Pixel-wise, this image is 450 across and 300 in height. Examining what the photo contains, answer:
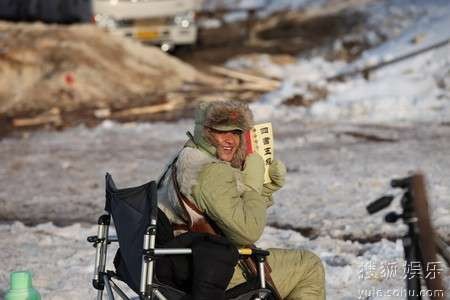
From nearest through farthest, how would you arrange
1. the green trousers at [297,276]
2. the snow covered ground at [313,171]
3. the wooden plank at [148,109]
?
the green trousers at [297,276] → the snow covered ground at [313,171] → the wooden plank at [148,109]

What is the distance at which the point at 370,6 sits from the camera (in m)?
35.8

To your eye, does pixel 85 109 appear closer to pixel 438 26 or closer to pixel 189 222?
pixel 438 26

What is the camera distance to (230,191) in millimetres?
5277

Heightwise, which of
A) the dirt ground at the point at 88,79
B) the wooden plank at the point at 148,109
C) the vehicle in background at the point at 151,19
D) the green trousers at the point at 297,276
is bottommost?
the green trousers at the point at 297,276

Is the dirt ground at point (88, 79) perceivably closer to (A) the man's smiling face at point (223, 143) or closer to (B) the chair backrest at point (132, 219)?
(B) the chair backrest at point (132, 219)

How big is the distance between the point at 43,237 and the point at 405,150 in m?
5.42

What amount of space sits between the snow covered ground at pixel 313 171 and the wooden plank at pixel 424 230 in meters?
2.53

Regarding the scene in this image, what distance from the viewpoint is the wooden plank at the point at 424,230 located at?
4.48 metres

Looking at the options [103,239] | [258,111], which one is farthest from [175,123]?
[103,239]

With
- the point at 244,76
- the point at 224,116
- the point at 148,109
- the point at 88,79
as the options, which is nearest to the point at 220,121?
the point at 224,116

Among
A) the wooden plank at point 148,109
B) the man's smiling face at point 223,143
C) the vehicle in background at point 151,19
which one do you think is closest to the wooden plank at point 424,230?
the man's smiling face at point 223,143

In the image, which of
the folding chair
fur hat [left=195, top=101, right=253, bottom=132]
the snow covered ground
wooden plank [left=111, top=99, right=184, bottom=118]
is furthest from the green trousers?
wooden plank [left=111, top=99, right=184, bottom=118]

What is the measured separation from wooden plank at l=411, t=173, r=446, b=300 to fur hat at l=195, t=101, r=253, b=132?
126 centimetres

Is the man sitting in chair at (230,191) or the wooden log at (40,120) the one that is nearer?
the man sitting in chair at (230,191)
